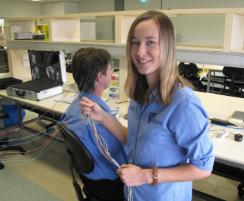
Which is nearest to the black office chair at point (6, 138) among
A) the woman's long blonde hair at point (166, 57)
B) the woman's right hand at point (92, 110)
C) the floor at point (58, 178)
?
the floor at point (58, 178)

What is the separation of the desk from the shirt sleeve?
0.63 metres

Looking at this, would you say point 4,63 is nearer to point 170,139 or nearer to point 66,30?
point 66,30

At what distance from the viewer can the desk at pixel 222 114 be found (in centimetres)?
145

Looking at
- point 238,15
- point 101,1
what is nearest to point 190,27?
point 101,1

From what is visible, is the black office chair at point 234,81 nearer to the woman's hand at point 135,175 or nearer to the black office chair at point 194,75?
the black office chair at point 194,75

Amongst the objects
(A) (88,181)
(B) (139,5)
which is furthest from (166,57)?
(B) (139,5)

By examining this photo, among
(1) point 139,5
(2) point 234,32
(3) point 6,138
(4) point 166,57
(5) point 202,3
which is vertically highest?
(1) point 139,5

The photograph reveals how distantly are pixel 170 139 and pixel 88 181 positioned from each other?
675 mm

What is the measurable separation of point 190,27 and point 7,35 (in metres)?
6.08

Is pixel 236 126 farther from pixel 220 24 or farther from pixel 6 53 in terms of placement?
pixel 220 24

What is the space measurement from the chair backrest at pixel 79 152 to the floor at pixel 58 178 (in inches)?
42.1

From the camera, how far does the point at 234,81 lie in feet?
15.4

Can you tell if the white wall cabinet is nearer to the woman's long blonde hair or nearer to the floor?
the woman's long blonde hair

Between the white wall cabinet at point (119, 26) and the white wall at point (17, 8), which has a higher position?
the white wall at point (17, 8)
